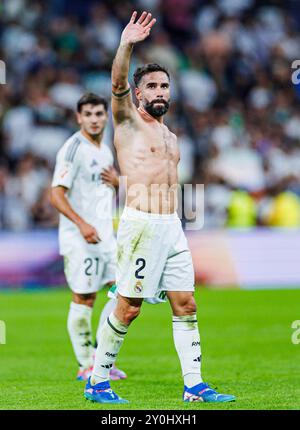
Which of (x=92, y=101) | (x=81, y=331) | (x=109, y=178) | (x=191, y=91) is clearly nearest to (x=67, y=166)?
(x=109, y=178)

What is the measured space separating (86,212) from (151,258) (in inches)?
99.8

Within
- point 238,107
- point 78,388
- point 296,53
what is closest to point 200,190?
point 238,107

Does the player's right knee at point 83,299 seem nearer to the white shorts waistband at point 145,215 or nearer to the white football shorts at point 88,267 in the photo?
the white football shorts at point 88,267

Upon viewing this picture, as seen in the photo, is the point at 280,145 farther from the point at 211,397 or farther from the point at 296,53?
the point at 211,397

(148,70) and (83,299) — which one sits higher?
(148,70)

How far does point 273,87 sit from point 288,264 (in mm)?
6630

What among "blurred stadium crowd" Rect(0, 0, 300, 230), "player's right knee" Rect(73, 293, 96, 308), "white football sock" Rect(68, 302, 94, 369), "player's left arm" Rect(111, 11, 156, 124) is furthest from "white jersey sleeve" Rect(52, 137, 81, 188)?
"blurred stadium crowd" Rect(0, 0, 300, 230)

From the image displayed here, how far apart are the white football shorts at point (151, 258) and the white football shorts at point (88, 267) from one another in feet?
7.15

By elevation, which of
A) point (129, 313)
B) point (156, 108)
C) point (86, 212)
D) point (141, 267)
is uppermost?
point (156, 108)

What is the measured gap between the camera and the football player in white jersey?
35.2 feet

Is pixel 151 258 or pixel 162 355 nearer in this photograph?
pixel 151 258

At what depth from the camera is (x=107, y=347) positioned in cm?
868

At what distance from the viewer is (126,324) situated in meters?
8.62

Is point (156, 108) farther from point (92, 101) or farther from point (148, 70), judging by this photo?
→ point (92, 101)
